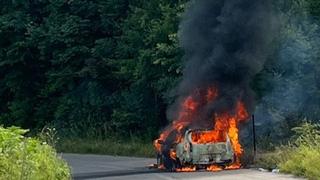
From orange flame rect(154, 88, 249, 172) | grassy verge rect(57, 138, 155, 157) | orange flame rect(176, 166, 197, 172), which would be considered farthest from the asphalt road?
grassy verge rect(57, 138, 155, 157)

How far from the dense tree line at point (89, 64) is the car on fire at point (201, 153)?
402 inches

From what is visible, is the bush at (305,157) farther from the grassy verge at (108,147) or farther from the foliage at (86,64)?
the foliage at (86,64)

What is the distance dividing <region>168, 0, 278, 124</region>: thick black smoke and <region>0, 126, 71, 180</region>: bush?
9.47 metres

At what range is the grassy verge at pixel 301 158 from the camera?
728 inches

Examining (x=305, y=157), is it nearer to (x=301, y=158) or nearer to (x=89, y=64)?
(x=301, y=158)

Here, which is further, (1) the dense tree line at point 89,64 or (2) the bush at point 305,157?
(1) the dense tree line at point 89,64

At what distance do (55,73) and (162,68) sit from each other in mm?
10359

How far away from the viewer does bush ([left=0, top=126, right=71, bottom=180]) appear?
525 inches

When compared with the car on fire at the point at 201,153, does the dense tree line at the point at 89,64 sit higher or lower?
higher

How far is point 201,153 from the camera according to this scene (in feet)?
70.8

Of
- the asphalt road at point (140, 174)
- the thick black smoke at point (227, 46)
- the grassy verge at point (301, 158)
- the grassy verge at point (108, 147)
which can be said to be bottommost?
the asphalt road at point (140, 174)

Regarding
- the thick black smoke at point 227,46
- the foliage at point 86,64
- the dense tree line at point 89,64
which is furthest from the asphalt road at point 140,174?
the foliage at point 86,64

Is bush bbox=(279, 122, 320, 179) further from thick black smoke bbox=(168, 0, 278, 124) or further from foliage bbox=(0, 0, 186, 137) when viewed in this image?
foliage bbox=(0, 0, 186, 137)

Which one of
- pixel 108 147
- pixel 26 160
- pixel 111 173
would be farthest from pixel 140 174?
pixel 108 147
